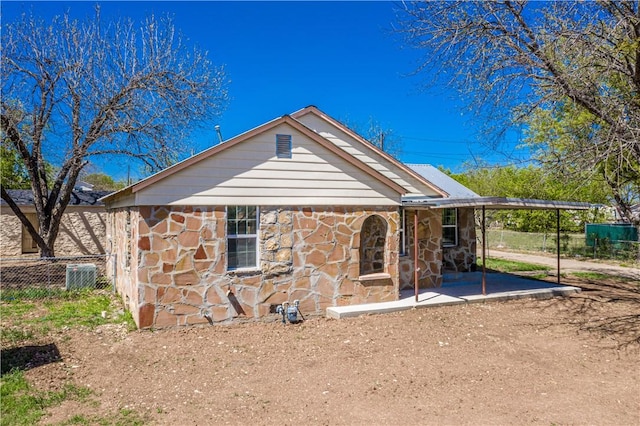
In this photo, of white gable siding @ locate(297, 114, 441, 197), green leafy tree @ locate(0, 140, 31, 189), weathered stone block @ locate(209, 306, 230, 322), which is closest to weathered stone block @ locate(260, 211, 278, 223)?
weathered stone block @ locate(209, 306, 230, 322)

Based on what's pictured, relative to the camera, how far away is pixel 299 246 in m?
9.23

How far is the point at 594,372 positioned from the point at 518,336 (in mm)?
1719

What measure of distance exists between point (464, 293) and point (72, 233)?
17.9m

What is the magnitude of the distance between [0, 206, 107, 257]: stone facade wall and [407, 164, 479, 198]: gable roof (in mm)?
14792

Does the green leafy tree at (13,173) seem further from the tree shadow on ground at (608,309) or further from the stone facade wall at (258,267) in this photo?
the tree shadow on ground at (608,309)

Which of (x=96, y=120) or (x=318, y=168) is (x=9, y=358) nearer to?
(x=318, y=168)

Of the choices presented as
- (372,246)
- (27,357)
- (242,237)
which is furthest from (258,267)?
(27,357)

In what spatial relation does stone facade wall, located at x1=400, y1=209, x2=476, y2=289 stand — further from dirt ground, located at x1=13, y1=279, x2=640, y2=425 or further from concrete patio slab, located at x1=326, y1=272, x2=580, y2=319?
dirt ground, located at x1=13, y1=279, x2=640, y2=425

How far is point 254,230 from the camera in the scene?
899cm

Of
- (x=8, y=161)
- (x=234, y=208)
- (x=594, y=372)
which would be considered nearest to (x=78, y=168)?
(x=234, y=208)

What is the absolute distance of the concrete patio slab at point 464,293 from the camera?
372 inches

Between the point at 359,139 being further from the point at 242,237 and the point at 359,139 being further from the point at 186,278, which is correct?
the point at 186,278

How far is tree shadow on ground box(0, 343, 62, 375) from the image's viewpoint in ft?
20.9

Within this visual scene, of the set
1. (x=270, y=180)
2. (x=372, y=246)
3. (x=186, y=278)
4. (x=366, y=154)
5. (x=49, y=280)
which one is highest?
(x=366, y=154)
